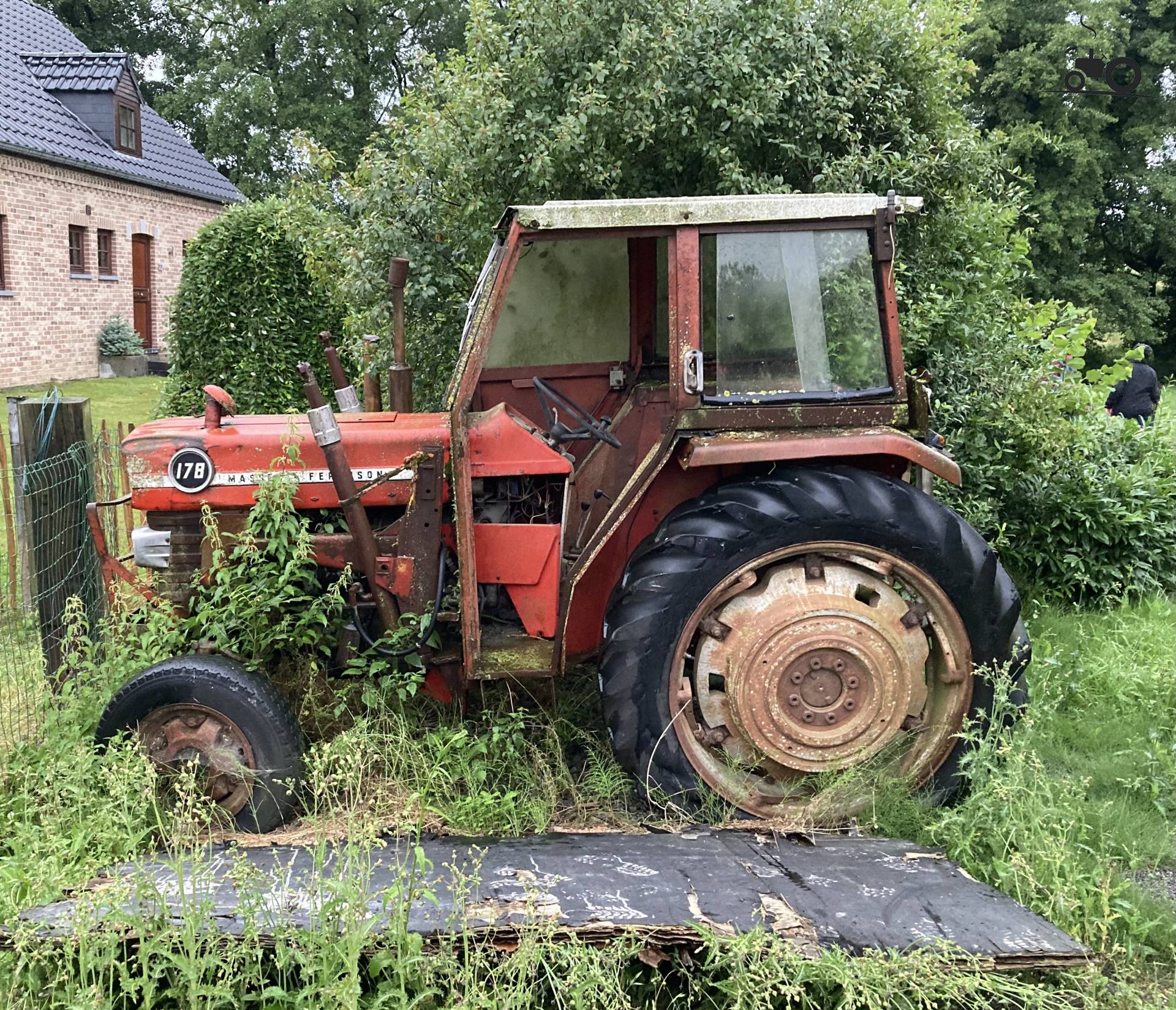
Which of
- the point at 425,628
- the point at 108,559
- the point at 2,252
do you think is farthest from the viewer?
the point at 2,252

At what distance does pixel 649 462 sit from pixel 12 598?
9.23ft

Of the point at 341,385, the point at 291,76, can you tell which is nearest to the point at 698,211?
the point at 341,385

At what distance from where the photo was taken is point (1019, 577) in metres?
5.82

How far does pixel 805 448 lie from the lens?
3441mm

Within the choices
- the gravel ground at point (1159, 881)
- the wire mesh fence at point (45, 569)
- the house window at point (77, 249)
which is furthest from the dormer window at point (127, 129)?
the gravel ground at point (1159, 881)

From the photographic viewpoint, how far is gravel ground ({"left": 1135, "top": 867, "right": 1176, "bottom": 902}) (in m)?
3.15

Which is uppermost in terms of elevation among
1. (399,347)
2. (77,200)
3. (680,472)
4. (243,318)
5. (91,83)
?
(91,83)

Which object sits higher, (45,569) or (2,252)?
(2,252)

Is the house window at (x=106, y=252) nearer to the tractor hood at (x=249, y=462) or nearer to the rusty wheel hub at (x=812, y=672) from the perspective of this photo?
the tractor hood at (x=249, y=462)

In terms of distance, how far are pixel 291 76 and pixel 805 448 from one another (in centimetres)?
2946

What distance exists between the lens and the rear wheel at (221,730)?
345cm

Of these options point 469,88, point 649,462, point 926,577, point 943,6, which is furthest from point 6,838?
point 943,6

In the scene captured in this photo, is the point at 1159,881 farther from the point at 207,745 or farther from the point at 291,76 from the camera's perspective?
the point at 291,76

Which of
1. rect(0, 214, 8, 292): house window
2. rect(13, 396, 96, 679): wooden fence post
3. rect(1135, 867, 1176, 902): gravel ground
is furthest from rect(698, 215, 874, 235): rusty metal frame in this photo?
rect(0, 214, 8, 292): house window
